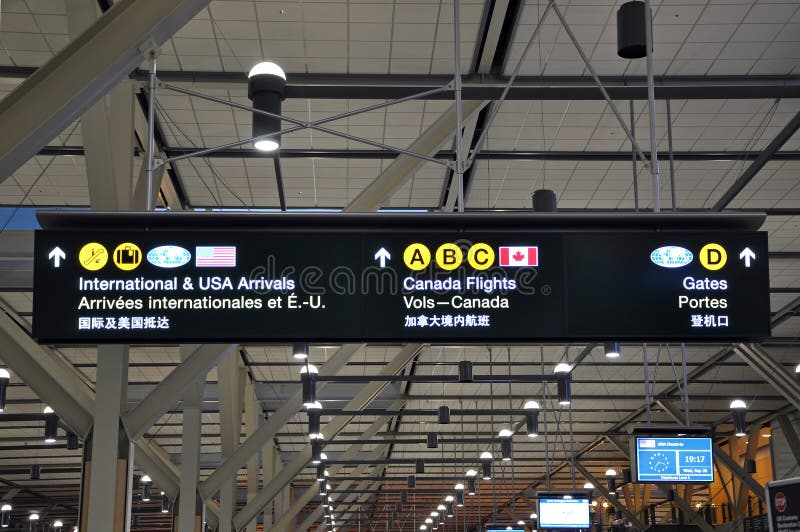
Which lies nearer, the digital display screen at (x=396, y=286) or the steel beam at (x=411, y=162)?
the digital display screen at (x=396, y=286)

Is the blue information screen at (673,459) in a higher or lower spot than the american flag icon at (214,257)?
lower

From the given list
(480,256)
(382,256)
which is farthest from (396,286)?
(480,256)

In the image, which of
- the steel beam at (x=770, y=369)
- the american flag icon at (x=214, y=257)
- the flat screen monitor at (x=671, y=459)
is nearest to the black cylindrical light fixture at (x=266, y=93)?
the american flag icon at (x=214, y=257)

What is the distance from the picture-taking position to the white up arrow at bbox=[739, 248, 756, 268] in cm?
761

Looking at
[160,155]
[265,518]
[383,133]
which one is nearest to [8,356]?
[160,155]

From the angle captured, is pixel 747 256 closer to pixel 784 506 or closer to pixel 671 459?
pixel 784 506

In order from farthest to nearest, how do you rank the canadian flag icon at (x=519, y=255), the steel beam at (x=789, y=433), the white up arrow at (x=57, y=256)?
the steel beam at (x=789, y=433) < the canadian flag icon at (x=519, y=255) < the white up arrow at (x=57, y=256)

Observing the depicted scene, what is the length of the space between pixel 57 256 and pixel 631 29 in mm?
5338

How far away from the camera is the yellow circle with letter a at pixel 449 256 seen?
7.51m

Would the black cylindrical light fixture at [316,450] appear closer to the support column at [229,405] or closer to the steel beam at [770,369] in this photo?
the support column at [229,405]

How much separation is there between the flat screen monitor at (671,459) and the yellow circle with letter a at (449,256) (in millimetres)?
14204

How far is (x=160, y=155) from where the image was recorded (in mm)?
16094

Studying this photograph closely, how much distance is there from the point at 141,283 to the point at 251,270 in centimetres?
76

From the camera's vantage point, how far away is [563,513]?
28359 mm
